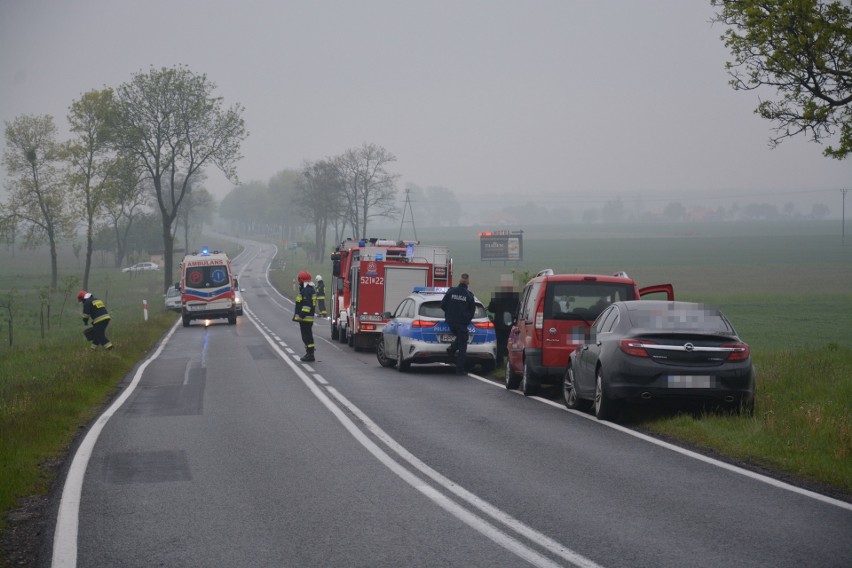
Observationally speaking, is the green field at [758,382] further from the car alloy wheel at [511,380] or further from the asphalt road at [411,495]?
the car alloy wheel at [511,380]

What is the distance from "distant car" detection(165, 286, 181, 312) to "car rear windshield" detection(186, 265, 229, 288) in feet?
42.2

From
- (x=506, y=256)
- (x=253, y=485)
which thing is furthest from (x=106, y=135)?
(x=253, y=485)

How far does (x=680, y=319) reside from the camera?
12.1 meters

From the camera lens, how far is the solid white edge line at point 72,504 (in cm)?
641

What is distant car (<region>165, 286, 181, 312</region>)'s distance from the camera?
2146 inches

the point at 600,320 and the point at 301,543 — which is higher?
the point at 600,320

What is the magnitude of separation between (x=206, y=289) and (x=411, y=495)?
115 ft

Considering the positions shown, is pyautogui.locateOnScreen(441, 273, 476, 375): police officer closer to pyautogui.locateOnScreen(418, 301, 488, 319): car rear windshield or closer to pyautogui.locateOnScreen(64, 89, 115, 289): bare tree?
pyautogui.locateOnScreen(418, 301, 488, 319): car rear windshield

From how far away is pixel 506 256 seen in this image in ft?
335

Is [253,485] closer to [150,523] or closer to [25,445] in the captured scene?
[150,523]

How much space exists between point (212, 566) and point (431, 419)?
7033mm

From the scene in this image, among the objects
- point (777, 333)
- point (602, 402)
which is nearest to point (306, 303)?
point (602, 402)

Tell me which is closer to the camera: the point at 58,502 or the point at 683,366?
the point at 58,502

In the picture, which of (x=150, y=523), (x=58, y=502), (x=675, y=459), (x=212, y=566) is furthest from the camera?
(x=675, y=459)
